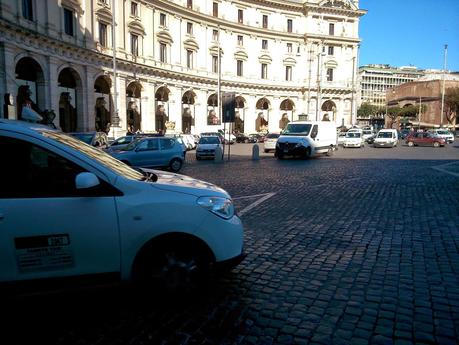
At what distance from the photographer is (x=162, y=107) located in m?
50.8

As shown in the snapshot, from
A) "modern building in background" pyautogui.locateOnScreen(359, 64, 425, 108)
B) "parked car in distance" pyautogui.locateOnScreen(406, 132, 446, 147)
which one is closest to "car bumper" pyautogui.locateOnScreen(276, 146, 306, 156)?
"parked car in distance" pyautogui.locateOnScreen(406, 132, 446, 147)

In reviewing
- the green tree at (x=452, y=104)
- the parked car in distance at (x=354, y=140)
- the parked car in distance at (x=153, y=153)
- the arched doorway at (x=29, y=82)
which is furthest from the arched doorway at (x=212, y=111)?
the green tree at (x=452, y=104)

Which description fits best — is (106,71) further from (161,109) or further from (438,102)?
(438,102)

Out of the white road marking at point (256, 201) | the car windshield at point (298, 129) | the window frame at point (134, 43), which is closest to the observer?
the white road marking at point (256, 201)

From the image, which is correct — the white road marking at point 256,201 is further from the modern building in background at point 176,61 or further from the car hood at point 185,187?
the modern building in background at point 176,61

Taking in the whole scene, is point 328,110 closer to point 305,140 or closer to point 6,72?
point 305,140

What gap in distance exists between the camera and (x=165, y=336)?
3.01 meters

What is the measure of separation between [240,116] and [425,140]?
3244 centimetres

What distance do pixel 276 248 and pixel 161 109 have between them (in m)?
47.4

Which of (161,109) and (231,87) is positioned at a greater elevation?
(231,87)

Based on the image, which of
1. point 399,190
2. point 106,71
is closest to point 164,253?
point 399,190

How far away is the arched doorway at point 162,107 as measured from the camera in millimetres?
50406

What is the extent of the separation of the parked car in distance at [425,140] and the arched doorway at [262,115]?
29574 mm

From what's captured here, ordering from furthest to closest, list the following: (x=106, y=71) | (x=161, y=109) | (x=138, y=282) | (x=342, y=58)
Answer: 1. (x=342, y=58)
2. (x=161, y=109)
3. (x=106, y=71)
4. (x=138, y=282)
